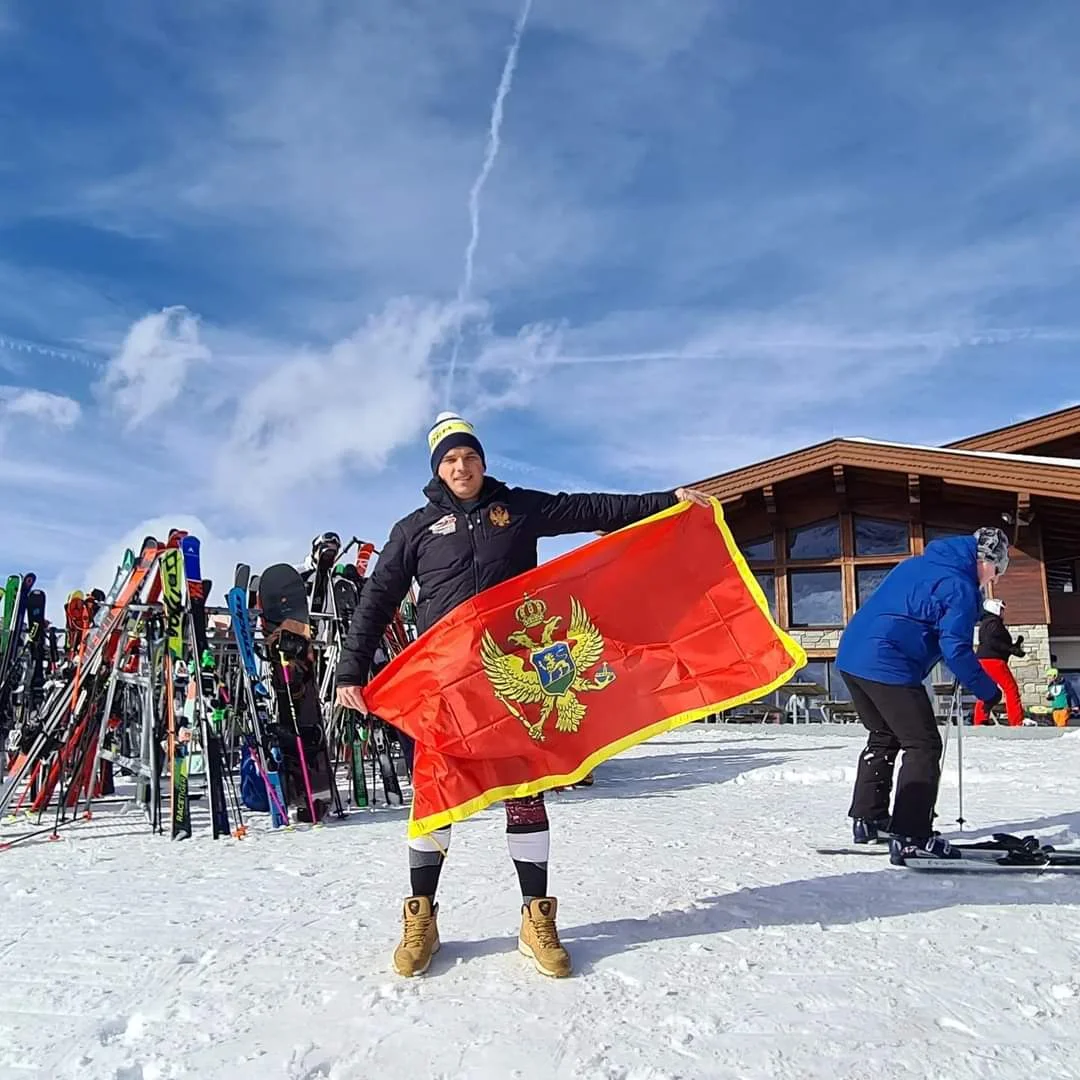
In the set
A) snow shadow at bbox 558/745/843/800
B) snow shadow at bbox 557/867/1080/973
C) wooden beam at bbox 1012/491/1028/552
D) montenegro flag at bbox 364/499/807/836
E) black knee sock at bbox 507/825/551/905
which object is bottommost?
snow shadow at bbox 558/745/843/800

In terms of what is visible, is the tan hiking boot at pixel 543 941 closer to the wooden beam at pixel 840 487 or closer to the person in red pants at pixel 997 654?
the person in red pants at pixel 997 654

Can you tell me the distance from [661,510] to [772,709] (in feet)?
46.6

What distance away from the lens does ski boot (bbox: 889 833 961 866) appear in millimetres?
4730

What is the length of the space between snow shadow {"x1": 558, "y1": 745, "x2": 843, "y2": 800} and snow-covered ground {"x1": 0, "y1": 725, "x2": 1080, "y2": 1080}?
92.6 inches

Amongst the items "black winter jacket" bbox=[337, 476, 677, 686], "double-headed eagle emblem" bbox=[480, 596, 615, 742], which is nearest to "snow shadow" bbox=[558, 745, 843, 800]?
"double-headed eagle emblem" bbox=[480, 596, 615, 742]

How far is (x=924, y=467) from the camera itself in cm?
1691

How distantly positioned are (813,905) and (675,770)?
19.9 ft

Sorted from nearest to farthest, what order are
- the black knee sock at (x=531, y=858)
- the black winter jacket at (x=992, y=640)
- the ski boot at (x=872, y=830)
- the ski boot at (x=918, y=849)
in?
the black knee sock at (x=531, y=858), the ski boot at (x=918, y=849), the ski boot at (x=872, y=830), the black winter jacket at (x=992, y=640)

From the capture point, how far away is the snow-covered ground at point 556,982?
2525mm

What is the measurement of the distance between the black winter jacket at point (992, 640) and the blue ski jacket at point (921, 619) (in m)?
8.15

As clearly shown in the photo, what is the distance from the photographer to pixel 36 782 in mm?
7262

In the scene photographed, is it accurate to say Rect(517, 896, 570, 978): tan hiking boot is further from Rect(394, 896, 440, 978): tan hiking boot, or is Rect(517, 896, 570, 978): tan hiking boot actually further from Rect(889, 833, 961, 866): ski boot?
Rect(889, 833, 961, 866): ski boot

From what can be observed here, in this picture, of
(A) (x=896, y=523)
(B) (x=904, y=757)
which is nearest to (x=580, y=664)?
(B) (x=904, y=757)

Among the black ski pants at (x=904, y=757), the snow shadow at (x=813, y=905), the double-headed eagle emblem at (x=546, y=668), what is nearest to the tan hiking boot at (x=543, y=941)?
the snow shadow at (x=813, y=905)
